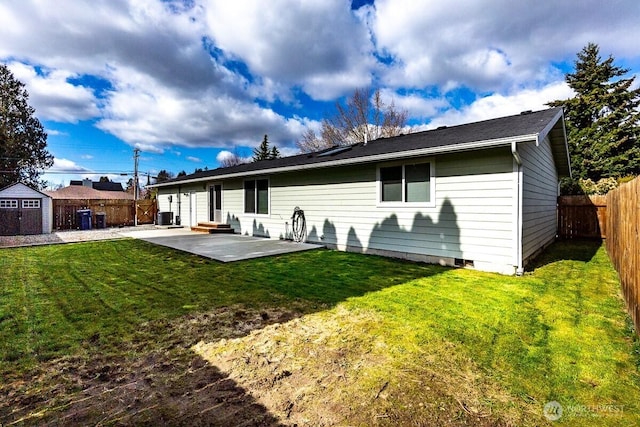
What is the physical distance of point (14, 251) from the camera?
28.2 ft

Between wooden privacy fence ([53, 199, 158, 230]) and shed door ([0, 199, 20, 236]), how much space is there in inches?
101

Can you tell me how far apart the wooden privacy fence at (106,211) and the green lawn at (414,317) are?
1130 centimetres

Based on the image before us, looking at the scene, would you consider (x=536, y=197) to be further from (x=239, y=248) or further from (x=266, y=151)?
(x=266, y=151)

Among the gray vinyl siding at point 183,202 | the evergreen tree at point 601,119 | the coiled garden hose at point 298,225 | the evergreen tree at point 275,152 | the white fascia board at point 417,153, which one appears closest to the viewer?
the white fascia board at point 417,153

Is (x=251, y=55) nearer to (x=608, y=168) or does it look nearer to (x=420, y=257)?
(x=420, y=257)

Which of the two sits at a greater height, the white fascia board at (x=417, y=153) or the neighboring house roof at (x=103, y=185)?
the neighboring house roof at (x=103, y=185)

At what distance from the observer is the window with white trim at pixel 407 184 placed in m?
6.68

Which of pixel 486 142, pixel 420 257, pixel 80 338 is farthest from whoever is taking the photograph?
pixel 420 257

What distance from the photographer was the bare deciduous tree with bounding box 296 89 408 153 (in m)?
24.1

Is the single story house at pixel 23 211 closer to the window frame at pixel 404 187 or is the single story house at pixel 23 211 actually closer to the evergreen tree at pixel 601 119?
the window frame at pixel 404 187

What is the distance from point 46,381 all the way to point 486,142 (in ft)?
21.3

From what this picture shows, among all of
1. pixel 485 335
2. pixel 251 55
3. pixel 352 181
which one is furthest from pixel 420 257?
pixel 251 55

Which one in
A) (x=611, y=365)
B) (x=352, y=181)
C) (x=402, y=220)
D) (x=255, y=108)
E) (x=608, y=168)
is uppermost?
(x=255, y=108)

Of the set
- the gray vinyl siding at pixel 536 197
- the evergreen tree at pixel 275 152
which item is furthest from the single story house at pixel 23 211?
the evergreen tree at pixel 275 152
